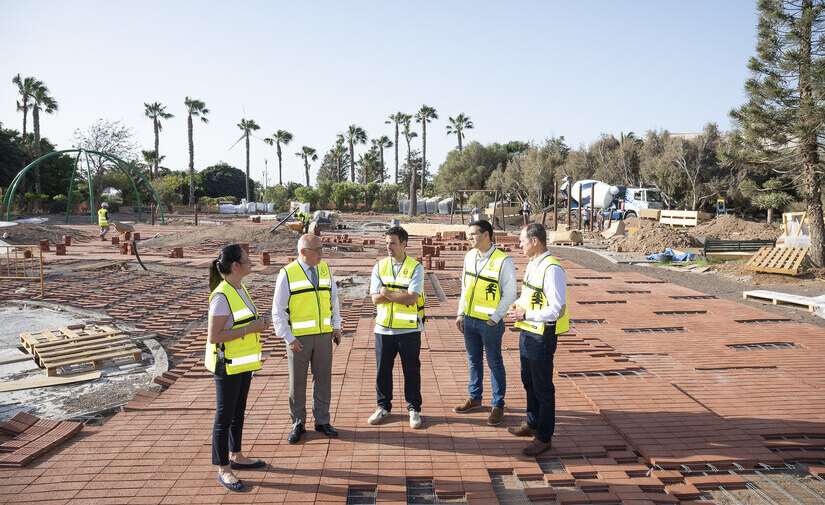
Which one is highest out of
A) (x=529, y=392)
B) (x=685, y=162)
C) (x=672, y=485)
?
(x=685, y=162)

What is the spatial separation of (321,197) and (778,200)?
40899 mm

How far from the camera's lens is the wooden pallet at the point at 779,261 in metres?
12.8

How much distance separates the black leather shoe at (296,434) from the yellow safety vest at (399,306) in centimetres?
103

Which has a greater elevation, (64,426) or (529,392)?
(529,392)

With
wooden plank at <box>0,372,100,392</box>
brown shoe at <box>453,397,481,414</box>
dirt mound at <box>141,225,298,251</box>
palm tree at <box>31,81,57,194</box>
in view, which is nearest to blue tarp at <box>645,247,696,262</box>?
dirt mound at <box>141,225,298,251</box>

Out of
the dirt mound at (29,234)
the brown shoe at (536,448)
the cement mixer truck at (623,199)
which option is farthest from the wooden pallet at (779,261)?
the dirt mound at (29,234)

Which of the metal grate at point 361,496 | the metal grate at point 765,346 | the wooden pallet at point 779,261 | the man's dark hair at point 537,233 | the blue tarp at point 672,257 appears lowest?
the metal grate at point 361,496

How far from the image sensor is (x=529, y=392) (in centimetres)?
399

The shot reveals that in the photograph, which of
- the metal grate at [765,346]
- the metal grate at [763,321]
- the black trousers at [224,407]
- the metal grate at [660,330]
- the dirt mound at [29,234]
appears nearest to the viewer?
the black trousers at [224,407]

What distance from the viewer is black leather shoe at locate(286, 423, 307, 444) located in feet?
12.8

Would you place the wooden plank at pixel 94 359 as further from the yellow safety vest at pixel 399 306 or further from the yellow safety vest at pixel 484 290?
the yellow safety vest at pixel 484 290

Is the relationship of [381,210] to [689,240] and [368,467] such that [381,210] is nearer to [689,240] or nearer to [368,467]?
[689,240]

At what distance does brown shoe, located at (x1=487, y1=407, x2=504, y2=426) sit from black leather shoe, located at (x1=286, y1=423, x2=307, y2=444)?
5.05ft

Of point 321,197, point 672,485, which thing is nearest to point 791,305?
point 672,485
